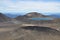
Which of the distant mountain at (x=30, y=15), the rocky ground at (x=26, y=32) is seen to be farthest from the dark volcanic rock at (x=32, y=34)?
the distant mountain at (x=30, y=15)

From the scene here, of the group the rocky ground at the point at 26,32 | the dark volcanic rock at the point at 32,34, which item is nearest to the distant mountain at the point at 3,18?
the rocky ground at the point at 26,32

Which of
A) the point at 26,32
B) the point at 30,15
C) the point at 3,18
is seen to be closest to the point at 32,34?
the point at 26,32

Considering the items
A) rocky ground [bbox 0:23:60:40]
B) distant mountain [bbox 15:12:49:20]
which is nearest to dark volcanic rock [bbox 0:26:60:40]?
rocky ground [bbox 0:23:60:40]

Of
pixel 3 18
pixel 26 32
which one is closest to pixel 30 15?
pixel 26 32

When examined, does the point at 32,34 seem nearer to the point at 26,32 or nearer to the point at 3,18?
the point at 26,32

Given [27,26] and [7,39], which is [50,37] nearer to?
[27,26]

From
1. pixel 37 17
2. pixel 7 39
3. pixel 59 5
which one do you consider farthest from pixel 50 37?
pixel 7 39

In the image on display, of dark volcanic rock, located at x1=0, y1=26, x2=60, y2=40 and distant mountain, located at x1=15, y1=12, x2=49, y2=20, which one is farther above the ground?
distant mountain, located at x1=15, y1=12, x2=49, y2=20

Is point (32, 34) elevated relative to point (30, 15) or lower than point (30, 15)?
lower

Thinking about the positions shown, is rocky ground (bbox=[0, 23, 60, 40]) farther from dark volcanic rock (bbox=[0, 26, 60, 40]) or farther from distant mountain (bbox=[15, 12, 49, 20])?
distant mountain (bbox=[15, 12, 49, 20])

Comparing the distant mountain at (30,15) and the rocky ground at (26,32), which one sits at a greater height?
the distant mountain at (30,15)

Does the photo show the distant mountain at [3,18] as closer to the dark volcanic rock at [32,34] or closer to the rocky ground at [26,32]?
the rocky ground at [26,32]

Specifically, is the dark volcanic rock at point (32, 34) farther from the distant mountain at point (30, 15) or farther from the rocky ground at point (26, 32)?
the distant mountain at point (30, 15)
